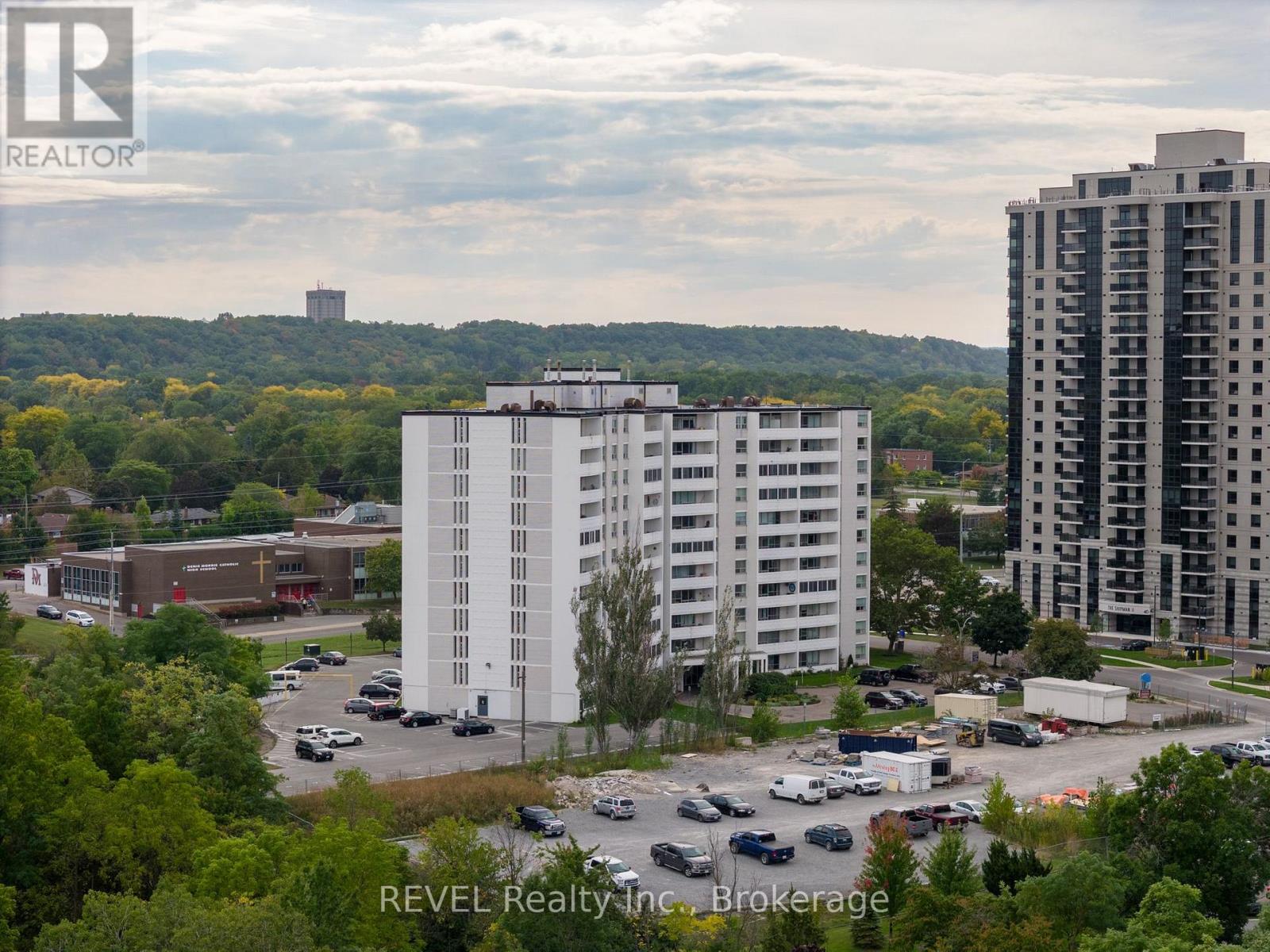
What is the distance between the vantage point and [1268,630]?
71.2 metres

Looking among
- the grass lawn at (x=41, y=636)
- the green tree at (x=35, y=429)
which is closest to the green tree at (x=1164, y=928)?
the grass lawn at (x=41, y=636)

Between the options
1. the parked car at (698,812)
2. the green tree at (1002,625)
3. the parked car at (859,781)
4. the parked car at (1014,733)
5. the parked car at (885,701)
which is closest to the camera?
the parked car at (698,812)

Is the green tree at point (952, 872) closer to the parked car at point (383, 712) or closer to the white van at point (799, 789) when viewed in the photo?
the white van at point (799, 789)

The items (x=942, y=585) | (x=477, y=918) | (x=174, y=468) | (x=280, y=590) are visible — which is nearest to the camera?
(x=477, y=918)

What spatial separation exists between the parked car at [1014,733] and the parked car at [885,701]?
17.2 ft

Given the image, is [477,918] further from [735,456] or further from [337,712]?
[735,456]

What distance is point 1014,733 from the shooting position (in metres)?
52.8

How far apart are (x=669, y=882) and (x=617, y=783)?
856 cm

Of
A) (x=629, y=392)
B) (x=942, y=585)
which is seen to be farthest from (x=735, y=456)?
(x=942, y=585)

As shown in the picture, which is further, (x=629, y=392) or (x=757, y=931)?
(x=629, y=392)

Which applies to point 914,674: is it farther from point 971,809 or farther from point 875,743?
point 971,809

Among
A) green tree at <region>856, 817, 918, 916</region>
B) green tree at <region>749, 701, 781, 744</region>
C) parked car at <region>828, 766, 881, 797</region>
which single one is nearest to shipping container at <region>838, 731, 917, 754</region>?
parked car at <region>828, 766, 881, 797</region>

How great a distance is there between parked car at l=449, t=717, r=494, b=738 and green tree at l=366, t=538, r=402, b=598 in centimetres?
2929

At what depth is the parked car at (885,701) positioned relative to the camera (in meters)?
58.2
